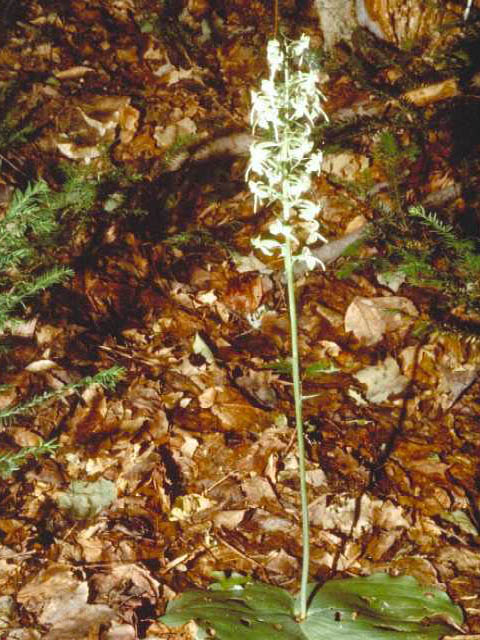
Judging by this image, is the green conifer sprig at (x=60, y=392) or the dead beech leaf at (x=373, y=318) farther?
the dead beech leaf at (x=373, y=318)

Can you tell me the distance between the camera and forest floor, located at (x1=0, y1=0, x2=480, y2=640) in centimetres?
238

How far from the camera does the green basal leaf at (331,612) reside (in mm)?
1980

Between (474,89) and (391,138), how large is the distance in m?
1.47

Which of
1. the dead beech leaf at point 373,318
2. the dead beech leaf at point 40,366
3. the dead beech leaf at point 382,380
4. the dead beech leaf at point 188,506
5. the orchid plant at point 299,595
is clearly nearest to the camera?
the orchid plant at point 299,595

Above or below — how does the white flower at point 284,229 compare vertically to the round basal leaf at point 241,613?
above

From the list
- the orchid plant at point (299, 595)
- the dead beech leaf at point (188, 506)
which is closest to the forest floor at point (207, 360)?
the dead beech leaf at point (188, 506)

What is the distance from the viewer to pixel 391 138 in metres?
3.12

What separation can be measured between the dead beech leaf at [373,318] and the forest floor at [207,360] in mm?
14

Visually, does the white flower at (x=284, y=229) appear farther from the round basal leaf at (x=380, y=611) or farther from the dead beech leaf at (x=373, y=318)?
the dead beech leaf at (x=373, y=318)

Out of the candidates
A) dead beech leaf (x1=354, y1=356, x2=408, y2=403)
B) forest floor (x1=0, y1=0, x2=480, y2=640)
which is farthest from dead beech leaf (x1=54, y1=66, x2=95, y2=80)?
dead beech leaf (x1=354, y1=356, x2=408, y2=403)

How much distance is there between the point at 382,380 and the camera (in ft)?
11.4

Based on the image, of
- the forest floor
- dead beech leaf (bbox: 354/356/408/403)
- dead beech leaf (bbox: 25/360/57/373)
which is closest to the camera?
the forest floor

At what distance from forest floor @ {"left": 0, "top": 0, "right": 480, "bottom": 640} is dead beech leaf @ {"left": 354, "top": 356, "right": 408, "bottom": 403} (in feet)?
0.07

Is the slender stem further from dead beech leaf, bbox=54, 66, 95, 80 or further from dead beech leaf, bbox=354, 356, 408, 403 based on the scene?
dead beech leaf, bbox=54, 66, 95, 80
